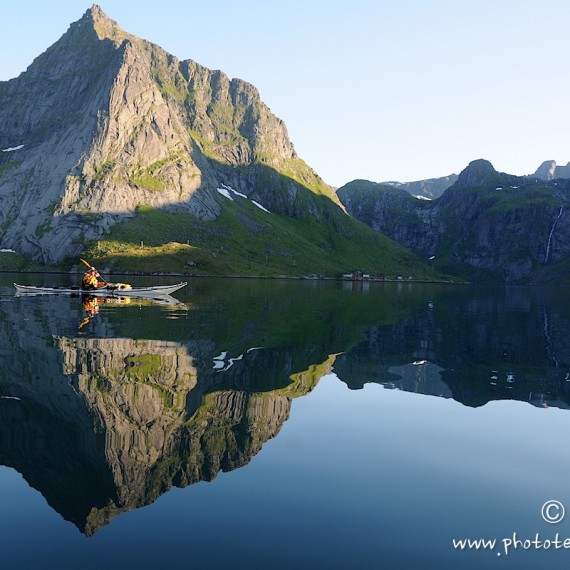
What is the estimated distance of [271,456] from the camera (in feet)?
64.0

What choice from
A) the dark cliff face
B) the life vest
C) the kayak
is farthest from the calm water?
the life vest

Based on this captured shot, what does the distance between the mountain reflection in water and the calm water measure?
114 mm

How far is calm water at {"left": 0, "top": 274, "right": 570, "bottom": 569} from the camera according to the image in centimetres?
1327

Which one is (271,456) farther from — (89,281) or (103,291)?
(103,291)

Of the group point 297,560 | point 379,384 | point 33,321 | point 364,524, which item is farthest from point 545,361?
point 33,321

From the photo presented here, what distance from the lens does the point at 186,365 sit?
33219 mm

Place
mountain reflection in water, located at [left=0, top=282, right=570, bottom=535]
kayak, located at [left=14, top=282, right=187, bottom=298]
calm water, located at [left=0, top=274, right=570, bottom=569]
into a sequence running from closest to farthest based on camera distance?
calm water, located at [left=0, top=274, right=570, bottom=569], mountain reflection in water, located at [left=0, top=282, right=570, bottom=535], kayak, located at [left=14, top=282, right=187, bottom=298]
